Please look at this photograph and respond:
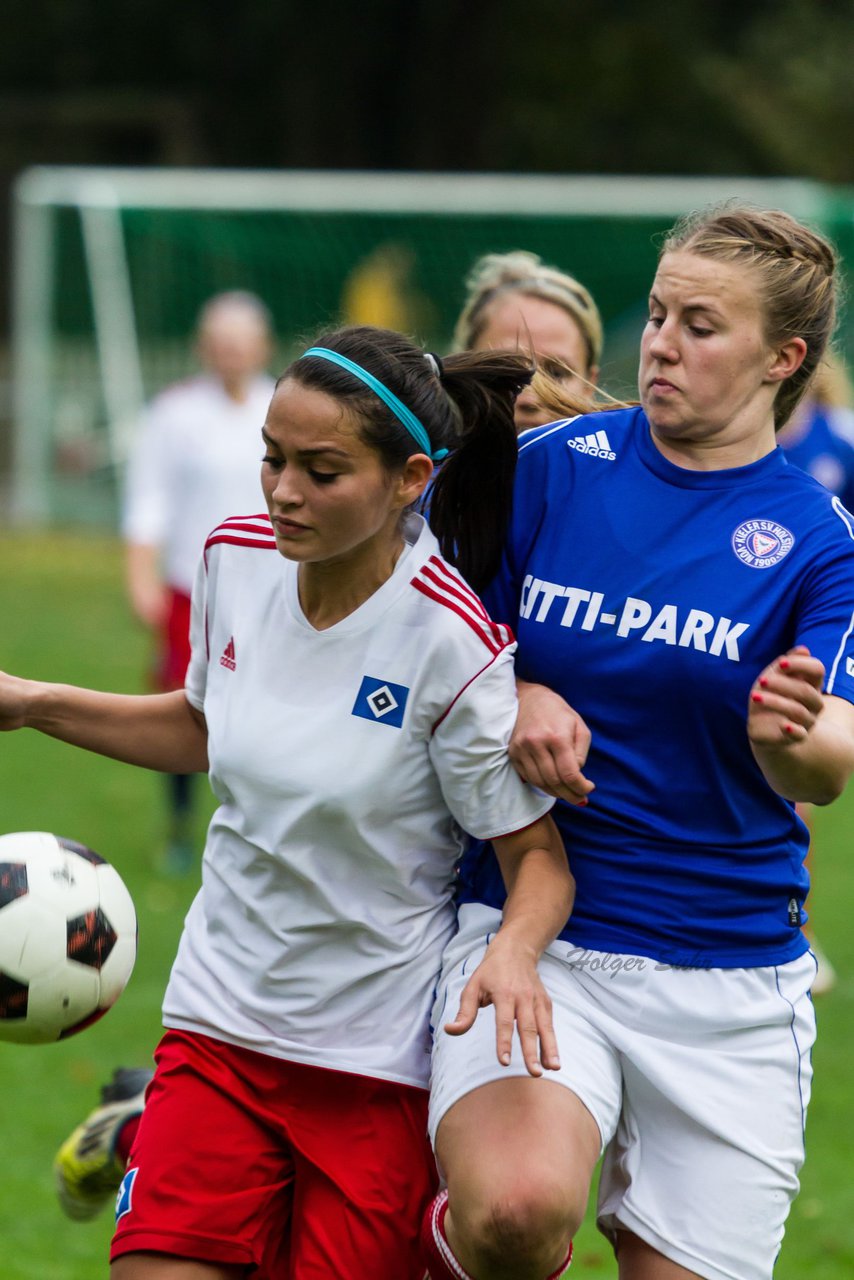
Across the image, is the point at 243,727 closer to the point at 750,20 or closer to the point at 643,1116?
the point at 643,1116

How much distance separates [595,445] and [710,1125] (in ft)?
4.00

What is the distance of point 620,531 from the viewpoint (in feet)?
10.3

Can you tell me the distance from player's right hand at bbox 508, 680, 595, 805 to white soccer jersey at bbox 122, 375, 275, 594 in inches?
211

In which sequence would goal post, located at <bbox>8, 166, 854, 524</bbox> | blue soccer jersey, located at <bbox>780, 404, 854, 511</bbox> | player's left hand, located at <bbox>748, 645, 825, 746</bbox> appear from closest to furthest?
player's left hand, located at <bbox>748, 645, 825, 746</bbox> → blue soccer jersey, located at <bbox>780, 404, 854, 511</bbox> → goal post, located at <bbox>8, 166, 854, 524</bbox>

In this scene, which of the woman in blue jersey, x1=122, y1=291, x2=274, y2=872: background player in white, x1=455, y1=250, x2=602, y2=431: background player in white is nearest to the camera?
the woman in blue jersey

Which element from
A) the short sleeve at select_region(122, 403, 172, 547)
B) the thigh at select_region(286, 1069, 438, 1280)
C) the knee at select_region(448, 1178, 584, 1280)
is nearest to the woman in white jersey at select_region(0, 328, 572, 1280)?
the thigh at select_region(286, 1069, 438, 1280)

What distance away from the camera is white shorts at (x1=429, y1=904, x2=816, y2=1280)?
119 inches

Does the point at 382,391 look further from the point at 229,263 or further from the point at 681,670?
the point at 229,263

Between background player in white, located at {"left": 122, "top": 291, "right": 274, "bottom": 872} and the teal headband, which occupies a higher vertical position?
the teal headband

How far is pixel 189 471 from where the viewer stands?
8.40 metres

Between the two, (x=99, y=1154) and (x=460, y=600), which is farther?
(x=99, y=1154)

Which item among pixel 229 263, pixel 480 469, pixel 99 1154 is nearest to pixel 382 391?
pixel 480 469

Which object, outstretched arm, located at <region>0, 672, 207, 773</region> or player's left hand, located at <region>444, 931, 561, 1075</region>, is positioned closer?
player's left hand, located at <region>444, 931, 561, 1075</region>

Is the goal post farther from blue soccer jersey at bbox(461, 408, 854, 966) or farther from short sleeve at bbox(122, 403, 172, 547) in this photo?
blue soccer jersey at bbox(461, 408, 854, 966)
